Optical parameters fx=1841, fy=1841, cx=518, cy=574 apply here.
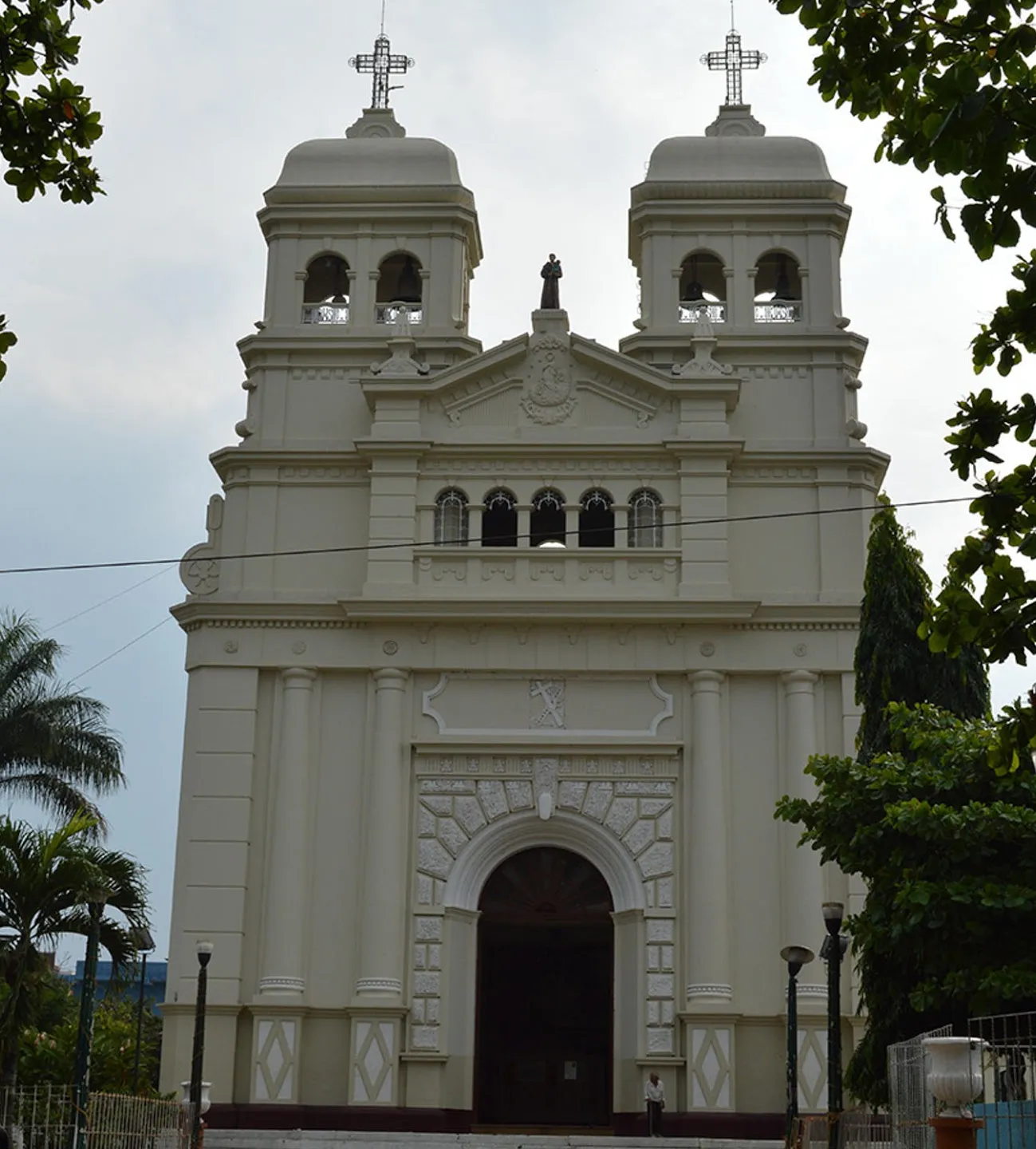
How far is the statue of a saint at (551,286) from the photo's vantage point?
33.0 m

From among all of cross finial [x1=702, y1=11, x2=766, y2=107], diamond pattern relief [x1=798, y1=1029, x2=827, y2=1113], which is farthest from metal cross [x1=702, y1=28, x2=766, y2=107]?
diamond pattern relief [x1=798, y1=1029, x2=827, y2=1113]

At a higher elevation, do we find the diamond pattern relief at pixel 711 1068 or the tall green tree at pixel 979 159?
the tall green tree at pixel 979 159

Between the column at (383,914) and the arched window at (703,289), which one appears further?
the arched window at (703,289)

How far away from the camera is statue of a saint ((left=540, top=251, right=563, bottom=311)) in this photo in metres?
33.0

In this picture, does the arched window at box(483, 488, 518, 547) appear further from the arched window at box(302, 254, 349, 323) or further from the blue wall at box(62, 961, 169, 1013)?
the blue wall at box(62, 961, 169, 1013)

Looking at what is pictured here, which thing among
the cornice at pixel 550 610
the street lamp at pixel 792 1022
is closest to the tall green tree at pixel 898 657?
the street lamp at pixel 792 1022

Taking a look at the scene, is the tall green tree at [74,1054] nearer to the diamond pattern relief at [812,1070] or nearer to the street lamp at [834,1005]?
the street lamp at [834,1005]

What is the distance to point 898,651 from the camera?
2439 cm

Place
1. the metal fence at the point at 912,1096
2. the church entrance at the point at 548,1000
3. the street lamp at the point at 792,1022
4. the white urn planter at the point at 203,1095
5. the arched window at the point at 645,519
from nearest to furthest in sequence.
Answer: the metal fence at the point at 912,1096 < the street lamp at the point at 792,1022 < the white urn planter at the point at 203,1095 < the church entrance at the point at 548,1000 < the arched window at the point at 645,519

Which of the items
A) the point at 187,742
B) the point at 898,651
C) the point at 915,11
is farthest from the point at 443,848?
the point at 915,11

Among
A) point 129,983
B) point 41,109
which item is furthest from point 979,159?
point 129,983

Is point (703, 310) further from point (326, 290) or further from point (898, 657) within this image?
point (898, 657)

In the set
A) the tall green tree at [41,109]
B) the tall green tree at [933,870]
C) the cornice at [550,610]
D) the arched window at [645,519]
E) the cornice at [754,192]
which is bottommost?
the tall green tree at [933,870]

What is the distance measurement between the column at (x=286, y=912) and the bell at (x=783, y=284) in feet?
36.7
